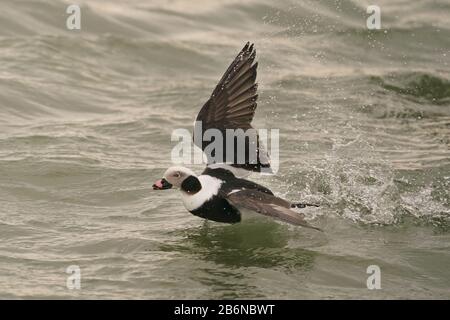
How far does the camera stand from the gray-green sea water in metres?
6.44

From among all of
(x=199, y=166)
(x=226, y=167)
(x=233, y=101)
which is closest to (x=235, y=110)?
(x=233, y=101)

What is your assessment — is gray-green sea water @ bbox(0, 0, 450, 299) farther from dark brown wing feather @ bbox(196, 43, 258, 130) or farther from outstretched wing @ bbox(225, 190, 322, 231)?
dark brown wing feather @ bbox(196, 43, 258, 130)

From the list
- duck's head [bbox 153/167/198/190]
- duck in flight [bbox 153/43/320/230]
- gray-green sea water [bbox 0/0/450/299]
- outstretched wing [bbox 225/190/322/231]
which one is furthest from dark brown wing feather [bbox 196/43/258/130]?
gray-green sea water [bbox 0/0/450/299]

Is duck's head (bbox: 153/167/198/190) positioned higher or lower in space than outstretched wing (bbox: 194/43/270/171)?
lower

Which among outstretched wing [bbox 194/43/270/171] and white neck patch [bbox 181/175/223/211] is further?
outstretched wing [bbox 194/43/270/171]

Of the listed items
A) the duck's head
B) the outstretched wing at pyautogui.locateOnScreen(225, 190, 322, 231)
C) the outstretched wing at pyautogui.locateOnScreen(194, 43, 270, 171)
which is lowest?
the outstretched wing at pyautogui.locateOnScreen(225, 190, 322, 231)

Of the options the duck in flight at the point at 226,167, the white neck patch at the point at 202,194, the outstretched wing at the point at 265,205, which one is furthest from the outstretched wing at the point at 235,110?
the outstretched wing at the point at 265,205

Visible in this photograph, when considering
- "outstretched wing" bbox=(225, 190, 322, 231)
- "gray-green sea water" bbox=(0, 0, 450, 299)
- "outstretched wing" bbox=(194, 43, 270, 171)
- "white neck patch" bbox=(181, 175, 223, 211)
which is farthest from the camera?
"outstretched wing" bbox=(194, 43, 270, 171)

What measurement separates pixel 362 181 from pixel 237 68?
1.65 metres

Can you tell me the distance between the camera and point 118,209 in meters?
7.70

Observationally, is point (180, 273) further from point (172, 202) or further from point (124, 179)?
point (124, 179)

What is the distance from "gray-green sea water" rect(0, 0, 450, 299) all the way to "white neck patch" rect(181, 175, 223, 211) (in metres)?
0.32
